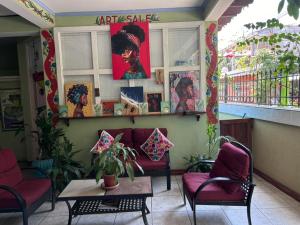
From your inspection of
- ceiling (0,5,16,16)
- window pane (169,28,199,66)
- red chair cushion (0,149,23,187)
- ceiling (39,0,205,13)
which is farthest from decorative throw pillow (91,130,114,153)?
ceiling (0,5,16,16)

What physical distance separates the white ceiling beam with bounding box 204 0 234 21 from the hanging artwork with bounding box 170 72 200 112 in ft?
3.08

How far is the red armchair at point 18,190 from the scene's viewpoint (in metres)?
2.55

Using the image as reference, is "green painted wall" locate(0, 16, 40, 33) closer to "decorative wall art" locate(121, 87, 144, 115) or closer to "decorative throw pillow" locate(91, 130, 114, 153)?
"decorative wall art" locate(121, 87, 144, 115)

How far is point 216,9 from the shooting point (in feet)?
11.7

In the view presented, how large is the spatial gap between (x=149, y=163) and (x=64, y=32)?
2.60m

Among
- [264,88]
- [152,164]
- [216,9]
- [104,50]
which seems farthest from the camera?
[104,50]

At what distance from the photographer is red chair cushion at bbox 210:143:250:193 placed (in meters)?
2.60

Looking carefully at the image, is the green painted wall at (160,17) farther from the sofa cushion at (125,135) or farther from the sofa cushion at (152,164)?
the sofa cushion at (152,164)

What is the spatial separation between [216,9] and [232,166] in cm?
224

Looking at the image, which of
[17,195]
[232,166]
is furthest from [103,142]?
[232,166]

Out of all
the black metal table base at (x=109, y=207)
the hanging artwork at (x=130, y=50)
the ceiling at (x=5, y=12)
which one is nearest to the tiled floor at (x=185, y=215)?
the black metal table base at (x=109, y=207)

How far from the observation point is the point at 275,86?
3.76 metres

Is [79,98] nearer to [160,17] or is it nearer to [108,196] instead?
[160,17]

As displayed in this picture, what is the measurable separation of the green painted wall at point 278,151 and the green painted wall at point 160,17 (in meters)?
Result: 2.13
